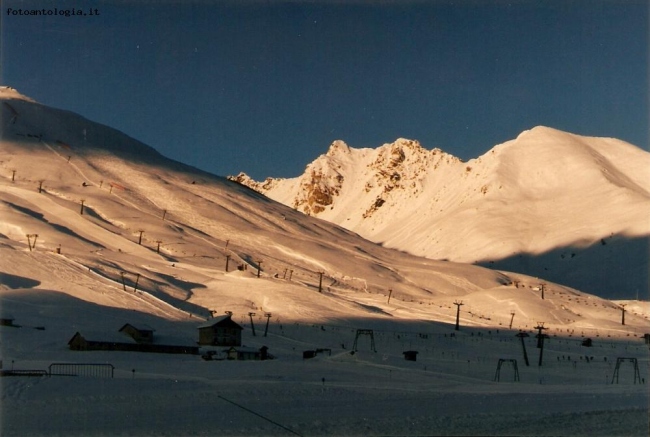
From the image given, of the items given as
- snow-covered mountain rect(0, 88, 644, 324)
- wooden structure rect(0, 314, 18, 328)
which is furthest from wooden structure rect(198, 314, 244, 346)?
snow-covered mountain rect(0, 88, 644, 324)

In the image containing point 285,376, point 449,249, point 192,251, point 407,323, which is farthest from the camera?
point 449,249

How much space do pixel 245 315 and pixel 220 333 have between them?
1949 cm

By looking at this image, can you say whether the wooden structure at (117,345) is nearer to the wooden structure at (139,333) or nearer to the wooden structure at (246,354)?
the wooden structure at (139,333)

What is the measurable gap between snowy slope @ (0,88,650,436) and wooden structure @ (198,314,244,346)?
2.02m

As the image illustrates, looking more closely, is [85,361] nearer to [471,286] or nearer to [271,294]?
[271,294]

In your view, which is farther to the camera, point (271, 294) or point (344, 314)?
point (271, 294)

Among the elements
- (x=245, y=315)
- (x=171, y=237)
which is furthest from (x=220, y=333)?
(x=171, y=237)

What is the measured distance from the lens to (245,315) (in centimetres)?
8225

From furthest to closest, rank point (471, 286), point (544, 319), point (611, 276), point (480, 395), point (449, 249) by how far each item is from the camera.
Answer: point (449, 249)
point (611, 276)
point (471, 286)
point (544, 319)
point (480, 395)

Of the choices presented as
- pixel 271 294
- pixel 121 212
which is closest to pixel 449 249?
pixel 121 212

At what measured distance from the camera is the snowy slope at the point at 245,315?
3073 centimetres

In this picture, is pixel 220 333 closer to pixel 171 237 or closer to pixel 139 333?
pixel 139 333

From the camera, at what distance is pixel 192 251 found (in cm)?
12544

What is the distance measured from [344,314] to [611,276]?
88.9 metres
